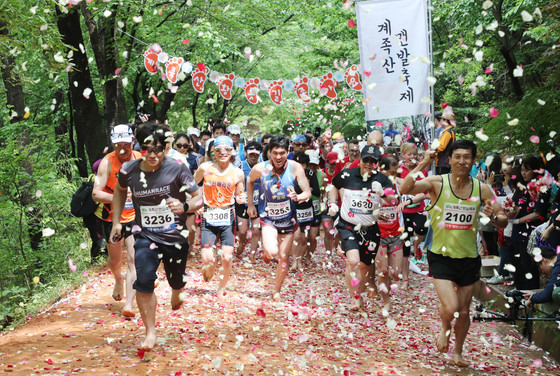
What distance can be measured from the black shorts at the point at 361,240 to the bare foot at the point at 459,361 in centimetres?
199

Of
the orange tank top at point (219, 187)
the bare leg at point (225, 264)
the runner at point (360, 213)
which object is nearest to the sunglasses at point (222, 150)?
the orange tank top at point (219, 187)

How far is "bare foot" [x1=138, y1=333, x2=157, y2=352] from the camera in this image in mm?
5590

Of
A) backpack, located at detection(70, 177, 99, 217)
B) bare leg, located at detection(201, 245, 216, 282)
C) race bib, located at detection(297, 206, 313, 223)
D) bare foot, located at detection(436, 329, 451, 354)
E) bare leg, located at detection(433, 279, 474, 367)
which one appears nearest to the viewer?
bare leg, located at detection(433, 279, 474, 367)

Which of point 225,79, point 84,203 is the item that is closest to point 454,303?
point 84,203

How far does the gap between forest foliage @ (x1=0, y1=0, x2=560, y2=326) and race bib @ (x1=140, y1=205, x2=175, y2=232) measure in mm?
3883

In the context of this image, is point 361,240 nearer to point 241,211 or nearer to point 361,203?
point 361,203

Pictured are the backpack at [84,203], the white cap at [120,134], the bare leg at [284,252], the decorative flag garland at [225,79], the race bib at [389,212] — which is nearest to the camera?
the white cap at [120,134]

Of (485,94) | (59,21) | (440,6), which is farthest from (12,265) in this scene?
(485,94)

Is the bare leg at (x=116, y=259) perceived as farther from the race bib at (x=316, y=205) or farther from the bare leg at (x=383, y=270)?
the race bib at (x=316, y=205)

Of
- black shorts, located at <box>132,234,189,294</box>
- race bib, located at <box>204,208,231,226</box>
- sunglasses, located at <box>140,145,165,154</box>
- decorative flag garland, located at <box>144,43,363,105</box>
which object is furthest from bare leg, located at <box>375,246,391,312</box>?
decorative flag garland, located at <box>144,43,363,105</box>

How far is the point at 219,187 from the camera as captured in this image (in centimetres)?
827

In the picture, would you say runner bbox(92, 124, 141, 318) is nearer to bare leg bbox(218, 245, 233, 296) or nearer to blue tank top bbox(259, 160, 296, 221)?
bare leg bbox(218, 245, 233, 296)

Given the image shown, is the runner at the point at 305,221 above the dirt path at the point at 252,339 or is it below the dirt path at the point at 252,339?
above

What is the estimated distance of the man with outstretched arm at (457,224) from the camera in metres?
6.08
